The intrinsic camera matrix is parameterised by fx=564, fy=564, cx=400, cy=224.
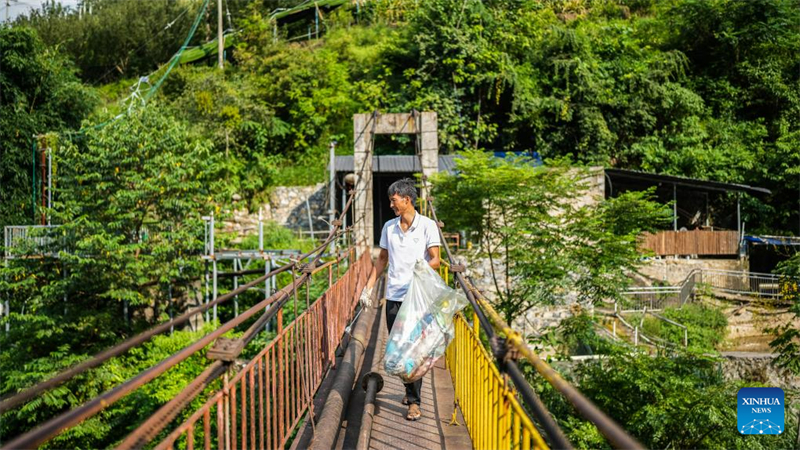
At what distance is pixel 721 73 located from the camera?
2377 cm

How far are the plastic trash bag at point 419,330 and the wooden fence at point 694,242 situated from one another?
54.1ft

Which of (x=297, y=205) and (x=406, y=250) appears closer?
(x=406, y=250)

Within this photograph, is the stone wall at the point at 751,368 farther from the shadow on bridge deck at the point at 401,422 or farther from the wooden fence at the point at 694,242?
the shadow on bridge deck at the point at 401,422

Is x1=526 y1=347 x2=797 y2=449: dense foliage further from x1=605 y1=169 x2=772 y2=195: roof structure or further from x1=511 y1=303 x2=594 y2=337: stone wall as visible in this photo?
x1=605 y1=169 x2=772 y2=195: roof structure

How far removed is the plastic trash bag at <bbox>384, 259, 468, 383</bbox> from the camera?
338 centimetres

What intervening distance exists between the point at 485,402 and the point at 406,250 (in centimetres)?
140

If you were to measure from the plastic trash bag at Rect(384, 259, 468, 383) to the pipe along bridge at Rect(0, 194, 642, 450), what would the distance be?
0.52ft

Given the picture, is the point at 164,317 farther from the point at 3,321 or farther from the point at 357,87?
the point at 357,87

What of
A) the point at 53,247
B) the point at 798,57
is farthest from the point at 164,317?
the point at 798,57

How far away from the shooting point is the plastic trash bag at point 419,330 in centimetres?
338

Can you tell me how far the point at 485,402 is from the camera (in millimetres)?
2650

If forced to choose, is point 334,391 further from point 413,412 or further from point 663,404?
point 663,404

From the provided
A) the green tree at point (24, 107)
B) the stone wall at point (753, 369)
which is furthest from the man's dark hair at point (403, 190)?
the green tree at point (24, 107)

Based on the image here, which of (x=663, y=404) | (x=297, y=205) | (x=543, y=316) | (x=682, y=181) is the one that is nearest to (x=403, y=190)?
(x=663, y=404)
